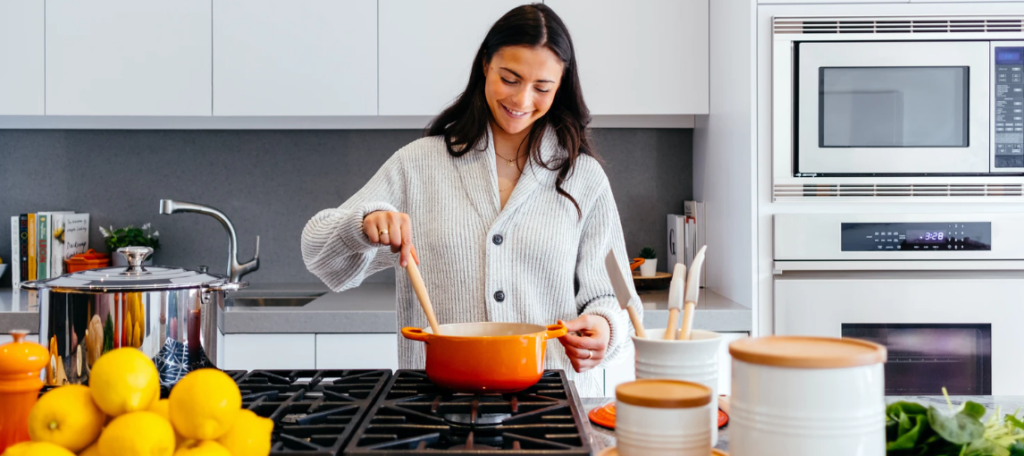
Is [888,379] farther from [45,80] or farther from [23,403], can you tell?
[45,80]

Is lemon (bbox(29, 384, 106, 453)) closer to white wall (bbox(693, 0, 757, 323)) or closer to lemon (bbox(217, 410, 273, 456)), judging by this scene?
lemon (bbox(217, 410, 273, 456))

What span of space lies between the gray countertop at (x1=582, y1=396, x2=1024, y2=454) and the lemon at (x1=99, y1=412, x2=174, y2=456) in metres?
0.46

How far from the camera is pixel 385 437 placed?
0.76m

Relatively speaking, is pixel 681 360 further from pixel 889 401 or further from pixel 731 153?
pixel 731 153

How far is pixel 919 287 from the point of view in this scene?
202 centimetres

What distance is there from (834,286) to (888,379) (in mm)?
293

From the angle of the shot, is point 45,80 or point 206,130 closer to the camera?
point 45,80

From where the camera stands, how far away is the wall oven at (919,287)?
2.02 m

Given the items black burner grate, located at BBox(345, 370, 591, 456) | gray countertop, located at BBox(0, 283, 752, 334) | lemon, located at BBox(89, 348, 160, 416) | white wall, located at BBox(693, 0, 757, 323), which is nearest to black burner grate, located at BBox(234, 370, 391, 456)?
black burner grate, located at BBox(345, 370, 591, 456)

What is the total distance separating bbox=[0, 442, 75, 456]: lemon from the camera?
1.94ft

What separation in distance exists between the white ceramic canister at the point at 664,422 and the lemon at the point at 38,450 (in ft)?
1.43

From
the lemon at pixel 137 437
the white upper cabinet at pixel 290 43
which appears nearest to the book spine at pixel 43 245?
the white upper cabinet at pixel 290 43

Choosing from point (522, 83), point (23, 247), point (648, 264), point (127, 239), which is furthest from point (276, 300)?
point (522, 83)

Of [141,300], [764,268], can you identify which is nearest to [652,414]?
[141,300]
